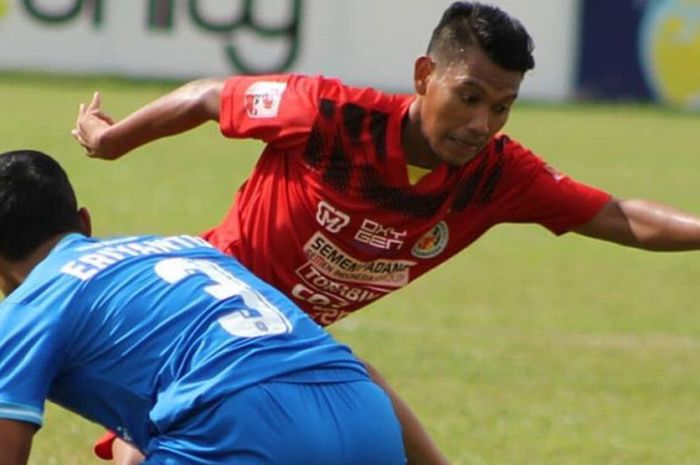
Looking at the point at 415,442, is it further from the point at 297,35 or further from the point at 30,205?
the point at 297,35

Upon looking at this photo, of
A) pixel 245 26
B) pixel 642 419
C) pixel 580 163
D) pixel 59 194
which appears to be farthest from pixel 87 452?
pixel 245 26

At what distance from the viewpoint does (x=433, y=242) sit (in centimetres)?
621

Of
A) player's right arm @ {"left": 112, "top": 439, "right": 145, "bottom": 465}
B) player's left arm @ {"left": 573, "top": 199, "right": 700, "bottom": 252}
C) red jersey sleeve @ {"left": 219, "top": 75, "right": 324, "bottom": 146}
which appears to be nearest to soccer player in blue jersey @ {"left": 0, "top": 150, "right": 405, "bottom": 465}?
player's right arm @ {"left": 112, "top": 439, "right": 145, "bottom": 465}

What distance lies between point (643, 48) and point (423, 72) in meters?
22.1

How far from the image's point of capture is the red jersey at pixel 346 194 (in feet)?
19.9

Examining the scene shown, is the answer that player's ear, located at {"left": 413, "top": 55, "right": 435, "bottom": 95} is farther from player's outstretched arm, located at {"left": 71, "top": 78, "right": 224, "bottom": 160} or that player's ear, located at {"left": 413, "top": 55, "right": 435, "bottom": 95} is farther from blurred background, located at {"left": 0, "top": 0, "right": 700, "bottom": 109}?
blurred background, located at {"left": 0, "top": 0, "right": 700, "bottom": 109}

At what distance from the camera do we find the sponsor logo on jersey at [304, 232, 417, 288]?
6.14 meters

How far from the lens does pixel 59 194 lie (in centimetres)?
450

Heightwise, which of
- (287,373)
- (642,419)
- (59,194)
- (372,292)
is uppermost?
(59,194)

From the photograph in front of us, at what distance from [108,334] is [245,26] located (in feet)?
77.0

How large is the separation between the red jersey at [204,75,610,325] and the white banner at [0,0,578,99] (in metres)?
21.1

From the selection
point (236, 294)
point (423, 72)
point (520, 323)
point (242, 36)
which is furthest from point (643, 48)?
point (236, 294)

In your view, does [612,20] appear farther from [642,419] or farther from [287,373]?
[287,373]

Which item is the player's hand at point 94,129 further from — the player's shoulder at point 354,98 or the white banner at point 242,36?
the white banner at point 242,36
